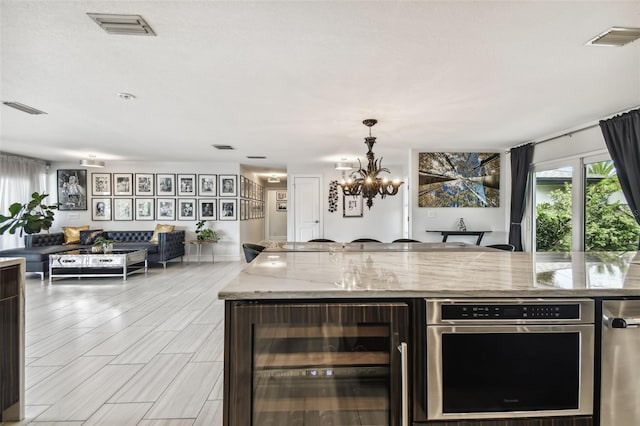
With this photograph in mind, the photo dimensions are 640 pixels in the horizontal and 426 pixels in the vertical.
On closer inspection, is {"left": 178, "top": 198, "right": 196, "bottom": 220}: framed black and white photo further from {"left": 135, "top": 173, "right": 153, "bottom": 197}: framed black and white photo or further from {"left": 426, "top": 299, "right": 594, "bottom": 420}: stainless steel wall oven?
{"left": 426, "top": 299, "right": 594, "bottom": 420}: stainless steel wall oven

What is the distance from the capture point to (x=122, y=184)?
25.5 feet

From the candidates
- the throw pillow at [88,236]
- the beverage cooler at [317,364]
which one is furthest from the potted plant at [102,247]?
the beverage cooler at [317,364]

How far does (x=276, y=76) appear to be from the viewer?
2.74 meters

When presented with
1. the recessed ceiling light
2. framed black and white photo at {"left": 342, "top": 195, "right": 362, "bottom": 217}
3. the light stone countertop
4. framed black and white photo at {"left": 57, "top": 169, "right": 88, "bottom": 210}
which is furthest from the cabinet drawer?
framed black and white photo at {"left": 57, "top": 169, "right": 88, "bottom": 210}

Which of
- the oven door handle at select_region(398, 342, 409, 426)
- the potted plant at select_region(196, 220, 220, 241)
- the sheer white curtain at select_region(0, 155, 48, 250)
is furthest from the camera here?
the potted plant at select_region(196, 220, 220, 241)

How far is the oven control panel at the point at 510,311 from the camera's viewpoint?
46.5 inches

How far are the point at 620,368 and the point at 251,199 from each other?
882cm

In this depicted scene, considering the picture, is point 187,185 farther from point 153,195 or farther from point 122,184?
point 122,184

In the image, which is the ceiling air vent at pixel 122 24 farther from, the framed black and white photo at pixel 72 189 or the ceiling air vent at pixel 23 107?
the framed black and white photo at pixel 72 189

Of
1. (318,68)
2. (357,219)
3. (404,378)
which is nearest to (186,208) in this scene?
(357,219)

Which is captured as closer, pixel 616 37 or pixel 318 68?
pixel 616 37

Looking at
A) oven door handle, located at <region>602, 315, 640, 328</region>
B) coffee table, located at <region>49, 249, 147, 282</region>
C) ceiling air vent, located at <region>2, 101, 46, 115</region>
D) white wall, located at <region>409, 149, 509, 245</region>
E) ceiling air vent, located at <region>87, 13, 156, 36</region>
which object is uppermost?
ceiling air vent, located at <region>2, 101, 46, 115</region>

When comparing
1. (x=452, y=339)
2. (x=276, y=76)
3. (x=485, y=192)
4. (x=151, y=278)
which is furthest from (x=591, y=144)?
(x=151, y=278)

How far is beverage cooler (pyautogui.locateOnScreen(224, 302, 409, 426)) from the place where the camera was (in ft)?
3.79
